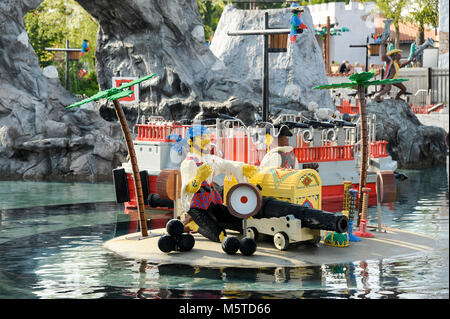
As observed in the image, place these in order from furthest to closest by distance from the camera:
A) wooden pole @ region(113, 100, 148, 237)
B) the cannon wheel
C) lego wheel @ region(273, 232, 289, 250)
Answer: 1. wooden pole @ region(113, 100, 148, 237)
2. the cannon wheel
3. lego wheel @ region(273, 232, 289, 250)

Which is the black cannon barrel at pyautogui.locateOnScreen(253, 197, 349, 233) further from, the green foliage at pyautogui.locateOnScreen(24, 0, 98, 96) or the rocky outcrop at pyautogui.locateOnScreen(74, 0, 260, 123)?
the green foliage at pyautogui.locateOnScreen(24, 0, 98, 96)

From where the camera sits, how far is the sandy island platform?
1084 centimetres

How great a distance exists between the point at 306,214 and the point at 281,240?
0.60 meters

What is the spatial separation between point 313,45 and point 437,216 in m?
20.3

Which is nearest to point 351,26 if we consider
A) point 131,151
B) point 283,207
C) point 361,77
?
point 361,77

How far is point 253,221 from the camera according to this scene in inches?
468

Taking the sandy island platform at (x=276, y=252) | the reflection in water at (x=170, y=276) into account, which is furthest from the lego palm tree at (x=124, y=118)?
the reflection in water at (x=170, y=276)

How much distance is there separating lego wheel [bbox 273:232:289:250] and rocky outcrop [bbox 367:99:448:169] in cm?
2090

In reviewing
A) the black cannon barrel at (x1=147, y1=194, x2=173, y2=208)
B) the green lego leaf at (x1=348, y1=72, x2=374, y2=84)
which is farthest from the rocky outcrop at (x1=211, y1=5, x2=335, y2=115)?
the green lego leaf at (x1=348, y1=72, x2=374, y2=84)

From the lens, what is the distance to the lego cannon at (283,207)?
1104 cm

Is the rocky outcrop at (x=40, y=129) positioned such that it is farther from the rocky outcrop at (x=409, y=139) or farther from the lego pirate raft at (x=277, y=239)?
the lego pirate raft at (x=277, y=239)

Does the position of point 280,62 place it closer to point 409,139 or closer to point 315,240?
point 409,139

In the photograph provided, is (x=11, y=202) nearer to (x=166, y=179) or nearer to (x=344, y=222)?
(x=166, y=179)
